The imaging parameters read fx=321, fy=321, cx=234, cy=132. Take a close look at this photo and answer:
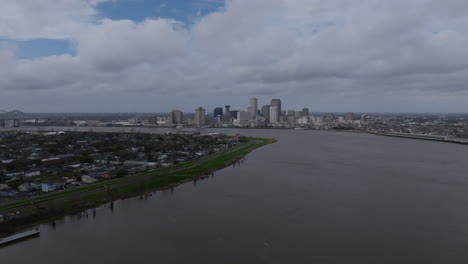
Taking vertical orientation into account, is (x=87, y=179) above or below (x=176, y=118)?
below

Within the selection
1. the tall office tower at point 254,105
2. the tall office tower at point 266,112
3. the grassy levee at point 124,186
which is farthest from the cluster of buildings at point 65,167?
the tall office tower at point 254,105

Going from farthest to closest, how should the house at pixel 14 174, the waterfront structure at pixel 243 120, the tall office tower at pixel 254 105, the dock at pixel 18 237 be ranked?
the tall office tower at pixel 254 105
the waterfront structure at pixel 243 120
the house at pixel 14 174
the dock at pixel 18 237

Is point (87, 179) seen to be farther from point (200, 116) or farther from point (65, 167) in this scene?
point (200, 116)

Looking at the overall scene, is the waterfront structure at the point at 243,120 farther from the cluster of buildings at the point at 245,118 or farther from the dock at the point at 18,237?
the dock at the point at 18,237

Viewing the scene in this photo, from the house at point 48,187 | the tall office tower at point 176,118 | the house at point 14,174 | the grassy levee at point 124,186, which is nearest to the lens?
the grassy levee at point 124,186

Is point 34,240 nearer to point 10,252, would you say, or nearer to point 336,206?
point 10,252

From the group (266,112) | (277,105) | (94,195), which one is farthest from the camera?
(266,112)

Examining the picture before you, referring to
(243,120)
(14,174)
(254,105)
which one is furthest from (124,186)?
(254,105)
